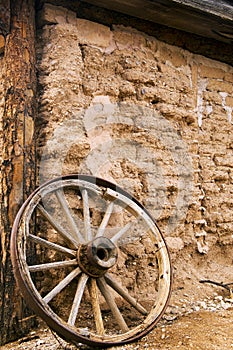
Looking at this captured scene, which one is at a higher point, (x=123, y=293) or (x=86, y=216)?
(x=86, y=216)

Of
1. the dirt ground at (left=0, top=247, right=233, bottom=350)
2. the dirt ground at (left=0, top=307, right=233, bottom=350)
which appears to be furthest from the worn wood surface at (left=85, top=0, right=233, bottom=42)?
the dirt ground at (left=0, top=307, right=233, bottom=350)

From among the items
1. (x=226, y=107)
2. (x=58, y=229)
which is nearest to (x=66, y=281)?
(x=58, y=229)

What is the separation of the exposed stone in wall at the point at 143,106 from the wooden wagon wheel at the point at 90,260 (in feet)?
0.71

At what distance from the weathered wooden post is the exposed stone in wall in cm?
11

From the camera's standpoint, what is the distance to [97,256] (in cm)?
246

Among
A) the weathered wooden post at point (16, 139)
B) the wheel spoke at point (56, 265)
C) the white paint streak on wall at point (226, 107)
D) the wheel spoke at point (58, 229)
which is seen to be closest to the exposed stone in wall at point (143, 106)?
the white paint streak on wall at point (226, 107)

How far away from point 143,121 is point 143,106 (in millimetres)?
117

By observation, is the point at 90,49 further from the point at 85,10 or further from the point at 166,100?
the point at 166,100

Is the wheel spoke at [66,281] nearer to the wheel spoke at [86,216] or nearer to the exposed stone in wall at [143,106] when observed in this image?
the wheel spoke at [86,216]

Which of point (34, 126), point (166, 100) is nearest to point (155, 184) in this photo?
point (166, 100)

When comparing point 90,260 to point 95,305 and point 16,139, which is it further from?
point 16,139

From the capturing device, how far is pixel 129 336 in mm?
2346

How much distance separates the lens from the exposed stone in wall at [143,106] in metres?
2.86

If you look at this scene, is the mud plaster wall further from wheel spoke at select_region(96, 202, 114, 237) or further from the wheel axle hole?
the wheel axle hole
